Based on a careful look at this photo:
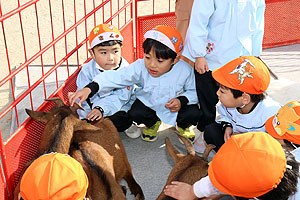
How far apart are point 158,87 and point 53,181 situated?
1.86 metres

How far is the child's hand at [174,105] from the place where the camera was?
3568mm

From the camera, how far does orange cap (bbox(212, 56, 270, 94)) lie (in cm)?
285

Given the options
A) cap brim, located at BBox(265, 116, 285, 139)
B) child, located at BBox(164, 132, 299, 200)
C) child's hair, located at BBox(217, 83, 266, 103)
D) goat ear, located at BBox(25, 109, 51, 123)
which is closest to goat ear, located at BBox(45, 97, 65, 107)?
goat ear, located at BBox(25, 109, 51, 123)

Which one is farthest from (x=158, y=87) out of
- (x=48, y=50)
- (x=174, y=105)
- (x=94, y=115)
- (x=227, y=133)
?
(x=48, y=50)

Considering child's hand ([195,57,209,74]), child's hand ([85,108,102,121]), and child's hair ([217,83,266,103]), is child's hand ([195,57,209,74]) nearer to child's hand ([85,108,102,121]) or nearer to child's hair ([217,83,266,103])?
child's hair ([217,83,266,103])

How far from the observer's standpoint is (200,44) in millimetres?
3346

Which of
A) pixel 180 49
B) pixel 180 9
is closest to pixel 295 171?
pixel 180 49

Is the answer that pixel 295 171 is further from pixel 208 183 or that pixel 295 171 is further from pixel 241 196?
pixel 208 183

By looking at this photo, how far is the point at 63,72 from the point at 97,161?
8.87 feet

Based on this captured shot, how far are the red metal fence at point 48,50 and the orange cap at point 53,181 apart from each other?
26.2 inches

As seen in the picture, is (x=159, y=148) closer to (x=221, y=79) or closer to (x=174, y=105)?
(x=174, y=105)

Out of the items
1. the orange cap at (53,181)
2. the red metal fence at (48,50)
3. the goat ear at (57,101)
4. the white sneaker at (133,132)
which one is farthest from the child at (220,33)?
the orange cap at (53,181)

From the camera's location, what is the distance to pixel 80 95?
3.38m

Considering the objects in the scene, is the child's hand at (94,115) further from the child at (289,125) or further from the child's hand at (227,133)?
the child at (289,125)
